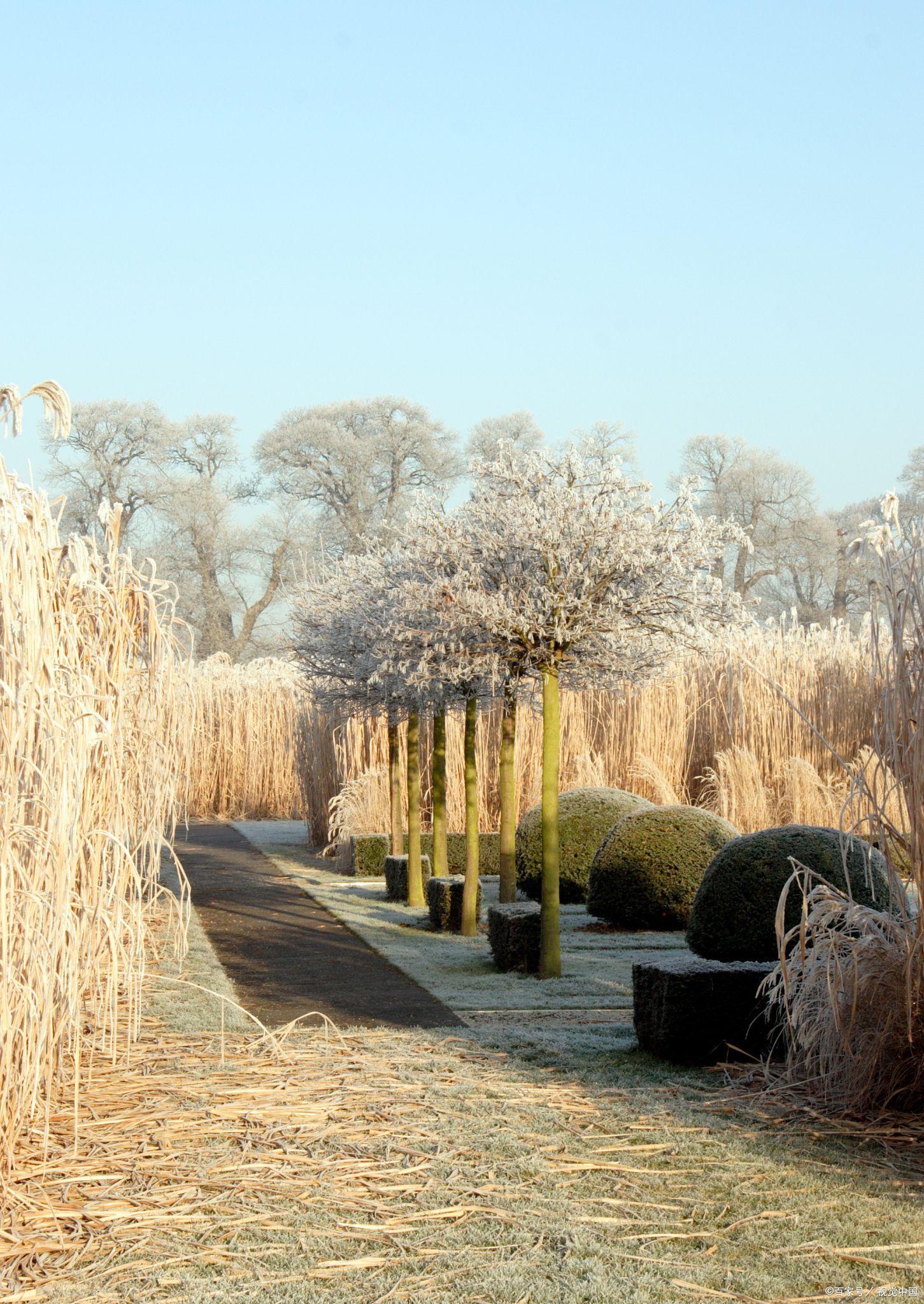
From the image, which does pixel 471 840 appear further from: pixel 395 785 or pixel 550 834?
pixel 395 785

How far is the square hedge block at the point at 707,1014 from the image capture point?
14.2ft

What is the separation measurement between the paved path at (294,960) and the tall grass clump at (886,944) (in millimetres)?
1813

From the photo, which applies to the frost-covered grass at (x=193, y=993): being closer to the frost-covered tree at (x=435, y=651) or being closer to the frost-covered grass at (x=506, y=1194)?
the frost-covered grass at (x=506, y=1194)

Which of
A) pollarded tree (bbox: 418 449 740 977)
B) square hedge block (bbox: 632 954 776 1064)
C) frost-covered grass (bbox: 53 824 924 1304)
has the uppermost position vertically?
pollarded tree (bbox: 418 449 740 977)

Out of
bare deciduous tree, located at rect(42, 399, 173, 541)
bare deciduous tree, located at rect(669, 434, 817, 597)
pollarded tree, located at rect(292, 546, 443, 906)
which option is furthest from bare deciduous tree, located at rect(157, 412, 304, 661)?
pollarded tree, located at rect(292, 546, 443, 906)

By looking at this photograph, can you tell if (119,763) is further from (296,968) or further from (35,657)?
(296,968)

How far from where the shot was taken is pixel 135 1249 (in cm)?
259

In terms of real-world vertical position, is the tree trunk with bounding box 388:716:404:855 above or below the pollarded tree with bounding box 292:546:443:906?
below

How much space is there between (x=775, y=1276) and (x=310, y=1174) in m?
1.27

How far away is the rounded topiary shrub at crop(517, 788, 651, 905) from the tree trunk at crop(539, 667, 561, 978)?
325 centimetres

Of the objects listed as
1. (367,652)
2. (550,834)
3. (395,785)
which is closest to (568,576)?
(550,834)

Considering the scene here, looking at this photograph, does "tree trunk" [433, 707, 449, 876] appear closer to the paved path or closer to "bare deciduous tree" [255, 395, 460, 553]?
the paved path

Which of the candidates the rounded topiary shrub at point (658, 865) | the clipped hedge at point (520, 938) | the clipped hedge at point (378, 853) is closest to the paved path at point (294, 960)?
the clipped hedge at point (520, 938)

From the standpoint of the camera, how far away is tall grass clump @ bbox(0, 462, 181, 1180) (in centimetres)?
284
